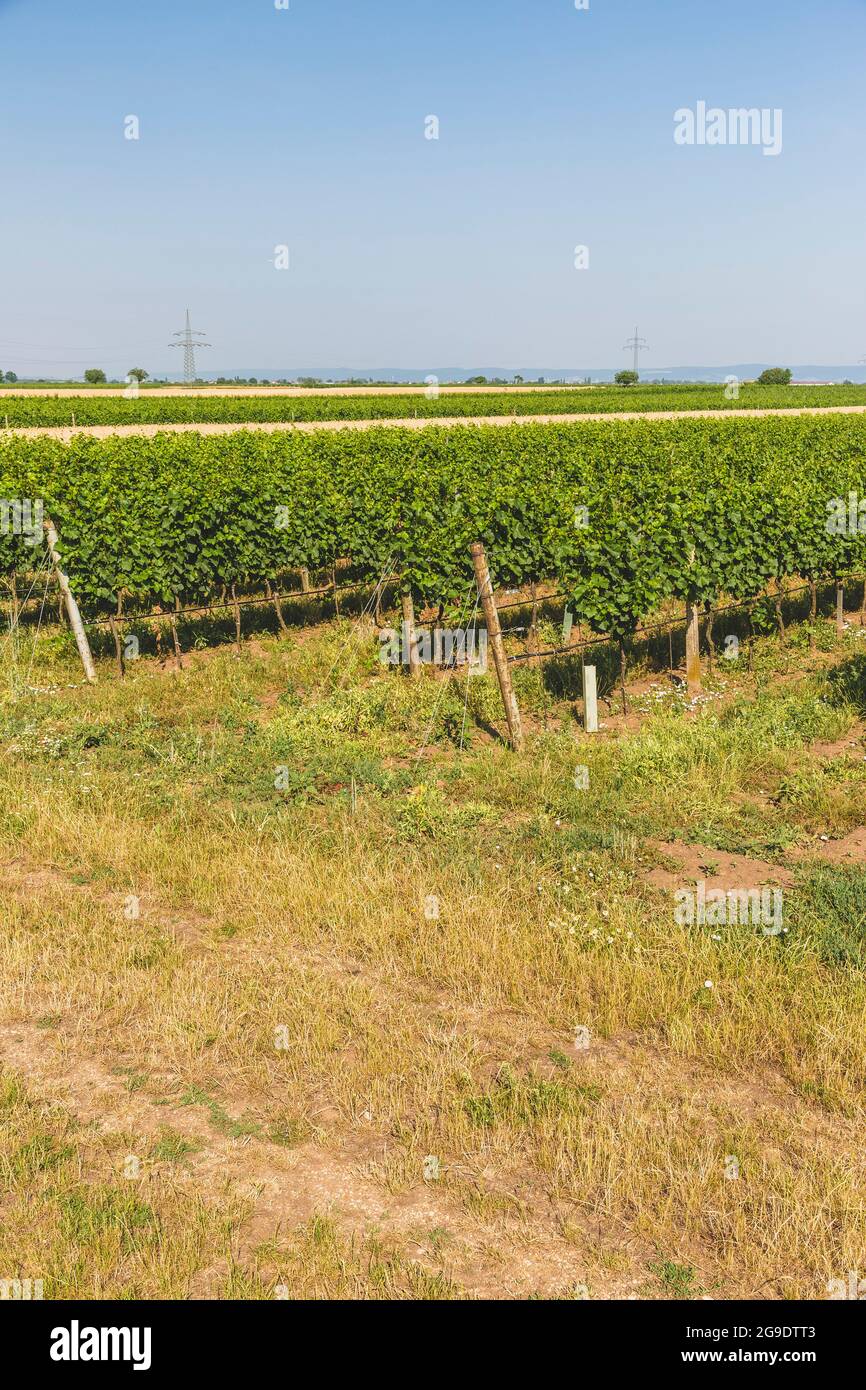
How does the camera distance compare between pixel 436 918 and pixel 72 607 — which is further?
pixel 72 607

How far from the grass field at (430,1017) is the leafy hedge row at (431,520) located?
3.27 m

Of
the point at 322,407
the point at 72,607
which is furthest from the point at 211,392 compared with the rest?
the point at 72,607

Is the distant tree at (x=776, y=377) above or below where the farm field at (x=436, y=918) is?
above

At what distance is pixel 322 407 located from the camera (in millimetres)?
64500

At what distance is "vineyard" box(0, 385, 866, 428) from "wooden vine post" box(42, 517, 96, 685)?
39.5 metres

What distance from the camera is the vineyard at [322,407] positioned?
2270 inches

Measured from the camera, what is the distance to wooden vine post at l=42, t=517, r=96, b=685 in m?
15.7

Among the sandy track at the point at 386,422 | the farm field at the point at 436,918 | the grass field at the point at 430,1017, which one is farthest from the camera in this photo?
the sandy track at the point at 386,422

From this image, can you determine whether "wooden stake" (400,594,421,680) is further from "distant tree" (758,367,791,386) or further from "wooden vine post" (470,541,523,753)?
"distant tree" (758,367,791,386)

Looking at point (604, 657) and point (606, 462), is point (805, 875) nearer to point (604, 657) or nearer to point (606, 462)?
point (604, 657)

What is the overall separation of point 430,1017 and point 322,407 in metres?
61.6

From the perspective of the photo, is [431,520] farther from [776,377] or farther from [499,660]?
[776,377]

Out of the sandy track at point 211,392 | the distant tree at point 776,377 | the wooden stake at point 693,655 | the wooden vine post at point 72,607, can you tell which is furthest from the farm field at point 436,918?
the distant tree at point 776,377

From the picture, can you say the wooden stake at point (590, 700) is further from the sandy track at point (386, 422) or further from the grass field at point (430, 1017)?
the sandy track at point (386, 422)
